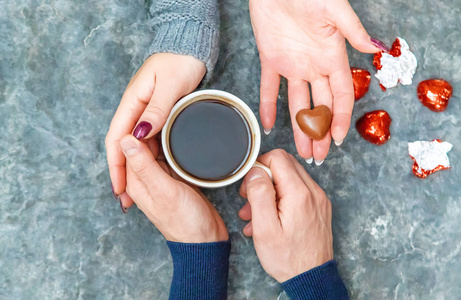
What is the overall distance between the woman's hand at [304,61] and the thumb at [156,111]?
205 mm

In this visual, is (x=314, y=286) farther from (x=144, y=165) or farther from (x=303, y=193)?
(x=144, y=165)

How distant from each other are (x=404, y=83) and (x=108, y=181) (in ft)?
2.13

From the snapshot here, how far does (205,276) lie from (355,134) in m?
0.43

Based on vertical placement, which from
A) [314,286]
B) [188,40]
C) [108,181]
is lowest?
[314,286]

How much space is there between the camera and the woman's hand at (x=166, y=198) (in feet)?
2.44

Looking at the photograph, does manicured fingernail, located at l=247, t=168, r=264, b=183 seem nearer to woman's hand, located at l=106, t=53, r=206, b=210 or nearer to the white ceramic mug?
the white ceramic mug

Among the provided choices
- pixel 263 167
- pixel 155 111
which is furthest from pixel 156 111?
pixel 263 167

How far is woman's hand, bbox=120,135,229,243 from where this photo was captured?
745mm

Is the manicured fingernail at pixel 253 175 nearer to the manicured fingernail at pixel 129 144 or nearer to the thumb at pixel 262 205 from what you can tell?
the thumb at pixel 262 205

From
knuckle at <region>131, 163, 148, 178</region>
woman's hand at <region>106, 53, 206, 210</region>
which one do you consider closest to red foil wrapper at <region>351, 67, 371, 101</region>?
woman's hand at <region>106, 53, 206, 210</region>

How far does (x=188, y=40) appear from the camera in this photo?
0.85 metres

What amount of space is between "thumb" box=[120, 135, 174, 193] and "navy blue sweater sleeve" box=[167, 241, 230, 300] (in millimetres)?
135

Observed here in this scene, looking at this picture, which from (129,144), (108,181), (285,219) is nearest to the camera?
(129,144)

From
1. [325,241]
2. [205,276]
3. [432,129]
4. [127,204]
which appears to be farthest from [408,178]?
[127,204]
